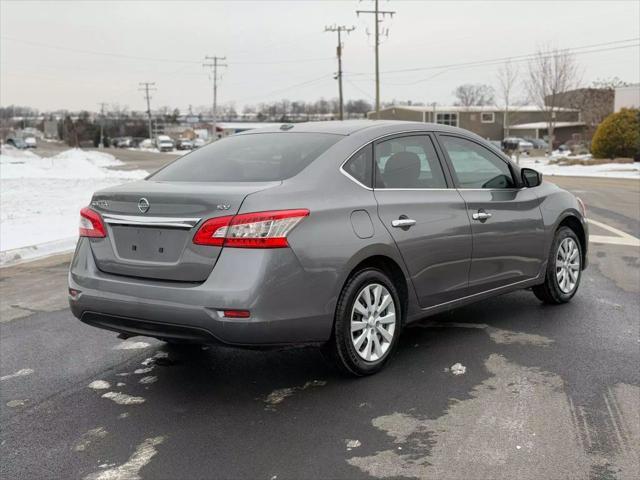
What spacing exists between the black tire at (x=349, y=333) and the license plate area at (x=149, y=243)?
1.04 metres

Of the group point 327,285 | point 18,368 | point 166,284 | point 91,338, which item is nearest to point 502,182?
point 327,285

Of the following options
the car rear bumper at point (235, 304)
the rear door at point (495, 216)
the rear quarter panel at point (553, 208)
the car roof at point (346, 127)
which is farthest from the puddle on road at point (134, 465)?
the rear quarter panel at point (553, 208)

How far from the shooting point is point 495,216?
5418 mm

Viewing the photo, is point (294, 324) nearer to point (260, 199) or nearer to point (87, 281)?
point (260, 199)

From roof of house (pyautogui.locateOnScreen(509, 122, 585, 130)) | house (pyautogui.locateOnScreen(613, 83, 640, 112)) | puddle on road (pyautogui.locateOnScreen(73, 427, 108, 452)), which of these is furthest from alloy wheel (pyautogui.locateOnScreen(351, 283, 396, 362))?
roof of house (pyautogui.locateOnScreen(509, 122, 585, 130))

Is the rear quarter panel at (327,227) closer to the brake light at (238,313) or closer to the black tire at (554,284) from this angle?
the brake light at (238,313)

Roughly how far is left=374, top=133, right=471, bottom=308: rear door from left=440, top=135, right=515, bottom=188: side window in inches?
8.3

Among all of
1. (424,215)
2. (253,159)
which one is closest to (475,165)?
(424,215)

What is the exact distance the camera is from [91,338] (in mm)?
5562

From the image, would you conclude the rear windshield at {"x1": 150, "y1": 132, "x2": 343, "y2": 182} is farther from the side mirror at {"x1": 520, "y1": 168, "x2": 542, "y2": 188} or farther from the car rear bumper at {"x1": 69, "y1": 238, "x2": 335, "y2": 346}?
the side mirror at {"x1": 520, "y1": 168, "x2": 542, "y2": 188}

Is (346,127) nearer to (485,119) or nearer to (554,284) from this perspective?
(554,284)

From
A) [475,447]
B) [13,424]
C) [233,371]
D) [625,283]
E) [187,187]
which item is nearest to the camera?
[475,447]

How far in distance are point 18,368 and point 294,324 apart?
223 centimetres

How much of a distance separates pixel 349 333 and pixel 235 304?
85cm
